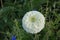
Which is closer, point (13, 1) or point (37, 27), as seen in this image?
point (37, 27)

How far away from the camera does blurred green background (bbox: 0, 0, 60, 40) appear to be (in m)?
1.66

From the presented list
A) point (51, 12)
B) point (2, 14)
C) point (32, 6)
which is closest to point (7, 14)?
point (2, 14)

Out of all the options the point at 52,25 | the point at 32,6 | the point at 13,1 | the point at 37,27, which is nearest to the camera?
the point at 37,27

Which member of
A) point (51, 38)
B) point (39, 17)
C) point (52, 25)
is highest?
point (39, 17)

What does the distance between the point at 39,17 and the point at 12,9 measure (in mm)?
478

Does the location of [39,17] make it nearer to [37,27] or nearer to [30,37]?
[37,27]

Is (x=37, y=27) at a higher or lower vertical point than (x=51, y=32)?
higher

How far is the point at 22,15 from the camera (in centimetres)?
186

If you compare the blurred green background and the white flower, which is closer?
the white flower

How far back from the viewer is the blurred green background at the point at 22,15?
166cm

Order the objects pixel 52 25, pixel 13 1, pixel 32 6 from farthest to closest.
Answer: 1. pixel 13 1
2. pixel 32 6
3. pixel 52 25

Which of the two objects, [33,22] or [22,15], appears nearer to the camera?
[33,22]

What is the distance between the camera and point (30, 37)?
5.51 feet

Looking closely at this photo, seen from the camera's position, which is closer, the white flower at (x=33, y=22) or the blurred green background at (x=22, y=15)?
the white flower at (x=33, y=22)
